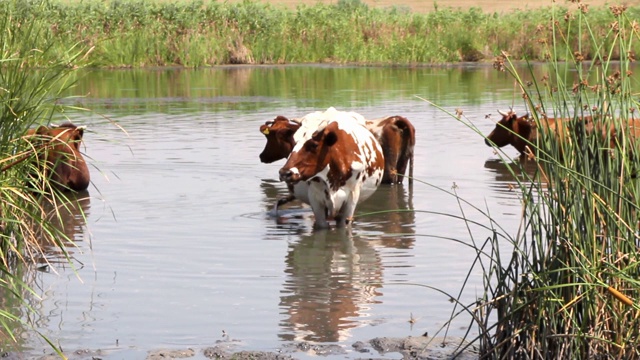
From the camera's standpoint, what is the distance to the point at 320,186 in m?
12.4

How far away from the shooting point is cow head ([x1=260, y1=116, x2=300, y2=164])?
49.9 feet

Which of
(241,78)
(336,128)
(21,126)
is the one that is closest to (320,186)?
(336,128)

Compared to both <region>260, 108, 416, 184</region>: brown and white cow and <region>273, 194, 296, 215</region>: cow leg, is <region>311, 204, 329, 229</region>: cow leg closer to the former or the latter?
<region>273, 194, 296, 215</region>: cow leg

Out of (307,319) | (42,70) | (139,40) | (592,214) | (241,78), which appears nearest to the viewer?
(592,214)

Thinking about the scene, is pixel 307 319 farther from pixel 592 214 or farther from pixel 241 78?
pixel 241 78

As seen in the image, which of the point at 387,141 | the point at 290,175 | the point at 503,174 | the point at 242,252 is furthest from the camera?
the point at 503,174

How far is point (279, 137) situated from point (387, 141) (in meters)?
1.38

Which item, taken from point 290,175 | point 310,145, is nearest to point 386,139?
point 310,145

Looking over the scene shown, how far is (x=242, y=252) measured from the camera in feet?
37.9

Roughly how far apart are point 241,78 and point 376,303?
92.6 feet

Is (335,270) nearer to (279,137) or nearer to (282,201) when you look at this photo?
(282,201)

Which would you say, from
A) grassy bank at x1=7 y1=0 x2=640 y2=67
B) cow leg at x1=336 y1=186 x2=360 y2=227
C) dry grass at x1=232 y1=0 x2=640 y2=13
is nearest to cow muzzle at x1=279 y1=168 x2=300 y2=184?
cow leg at x1=336 y1=186 x2=360 y2=227

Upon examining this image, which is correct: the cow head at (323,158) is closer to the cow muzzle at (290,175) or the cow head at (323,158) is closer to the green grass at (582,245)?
the cow muzzle at (290,175)

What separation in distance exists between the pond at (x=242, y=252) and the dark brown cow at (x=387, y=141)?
0.38 meters
